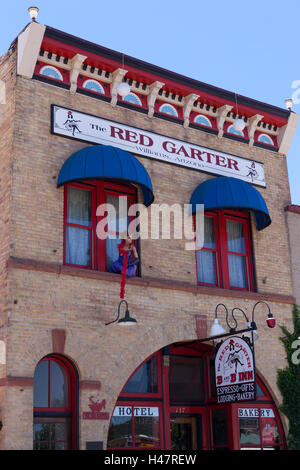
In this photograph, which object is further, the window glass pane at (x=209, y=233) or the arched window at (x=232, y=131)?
the arched window at (x=232, y=131)

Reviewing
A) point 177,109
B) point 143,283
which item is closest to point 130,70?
point 177,109

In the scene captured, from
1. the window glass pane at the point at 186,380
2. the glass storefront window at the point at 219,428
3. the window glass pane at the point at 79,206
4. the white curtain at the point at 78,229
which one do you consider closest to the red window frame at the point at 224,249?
the window glass pane at the point at 186,380

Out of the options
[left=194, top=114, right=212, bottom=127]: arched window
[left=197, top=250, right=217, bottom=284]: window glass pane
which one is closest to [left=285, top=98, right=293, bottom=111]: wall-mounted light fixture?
[left=194, top=114, right=212, bottom=127]: arched window

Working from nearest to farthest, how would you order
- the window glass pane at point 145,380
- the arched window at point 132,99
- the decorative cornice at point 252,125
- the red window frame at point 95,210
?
1. the red window frame at point 95,210
2. the window glass pane at point 145,380
3. the arched window at point 132,99
4. the decorative cornice at point 252,125

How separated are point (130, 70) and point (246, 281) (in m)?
6.47

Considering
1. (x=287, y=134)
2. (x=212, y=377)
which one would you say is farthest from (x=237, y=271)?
(x=287, y=134)

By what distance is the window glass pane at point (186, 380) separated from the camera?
16703 millimetres

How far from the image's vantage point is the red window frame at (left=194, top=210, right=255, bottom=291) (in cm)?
1761

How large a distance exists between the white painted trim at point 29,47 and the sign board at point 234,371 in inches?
312

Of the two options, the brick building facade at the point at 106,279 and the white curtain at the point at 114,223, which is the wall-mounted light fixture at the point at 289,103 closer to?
the brick building facade at the point at 106,279

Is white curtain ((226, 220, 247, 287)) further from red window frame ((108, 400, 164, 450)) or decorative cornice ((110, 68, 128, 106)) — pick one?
decorative cornice ((110, 68, 128, 106))

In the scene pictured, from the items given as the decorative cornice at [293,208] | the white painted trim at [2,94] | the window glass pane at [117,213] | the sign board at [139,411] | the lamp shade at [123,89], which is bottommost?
the sign board at [139,411]

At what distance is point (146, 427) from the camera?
50.9 feet

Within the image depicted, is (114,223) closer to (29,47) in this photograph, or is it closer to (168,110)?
(168,110)
